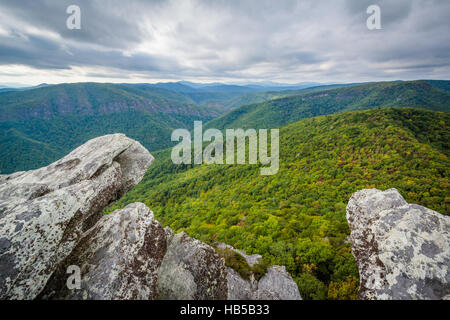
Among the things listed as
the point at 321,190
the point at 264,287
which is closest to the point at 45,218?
the point at 264,287

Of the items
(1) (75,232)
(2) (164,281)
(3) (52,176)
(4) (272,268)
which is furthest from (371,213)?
(3) (52,176)

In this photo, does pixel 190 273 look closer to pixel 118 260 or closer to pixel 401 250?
pixel 118 260

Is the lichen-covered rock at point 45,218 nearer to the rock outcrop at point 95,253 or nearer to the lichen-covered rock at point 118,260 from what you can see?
the rock outcrop at point 95,253

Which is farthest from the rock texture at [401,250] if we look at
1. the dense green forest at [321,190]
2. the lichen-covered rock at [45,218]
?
the lichen-covered rock at [45,218]

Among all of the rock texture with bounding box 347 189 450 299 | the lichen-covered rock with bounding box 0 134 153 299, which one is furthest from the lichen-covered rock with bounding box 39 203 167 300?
the rock texture with bounding box 347 189 450 299

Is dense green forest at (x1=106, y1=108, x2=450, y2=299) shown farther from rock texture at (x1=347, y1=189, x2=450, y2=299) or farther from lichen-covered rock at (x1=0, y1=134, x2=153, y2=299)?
lichen-covered rock at (x1=0, y1=134, x2=153, y2=299)
